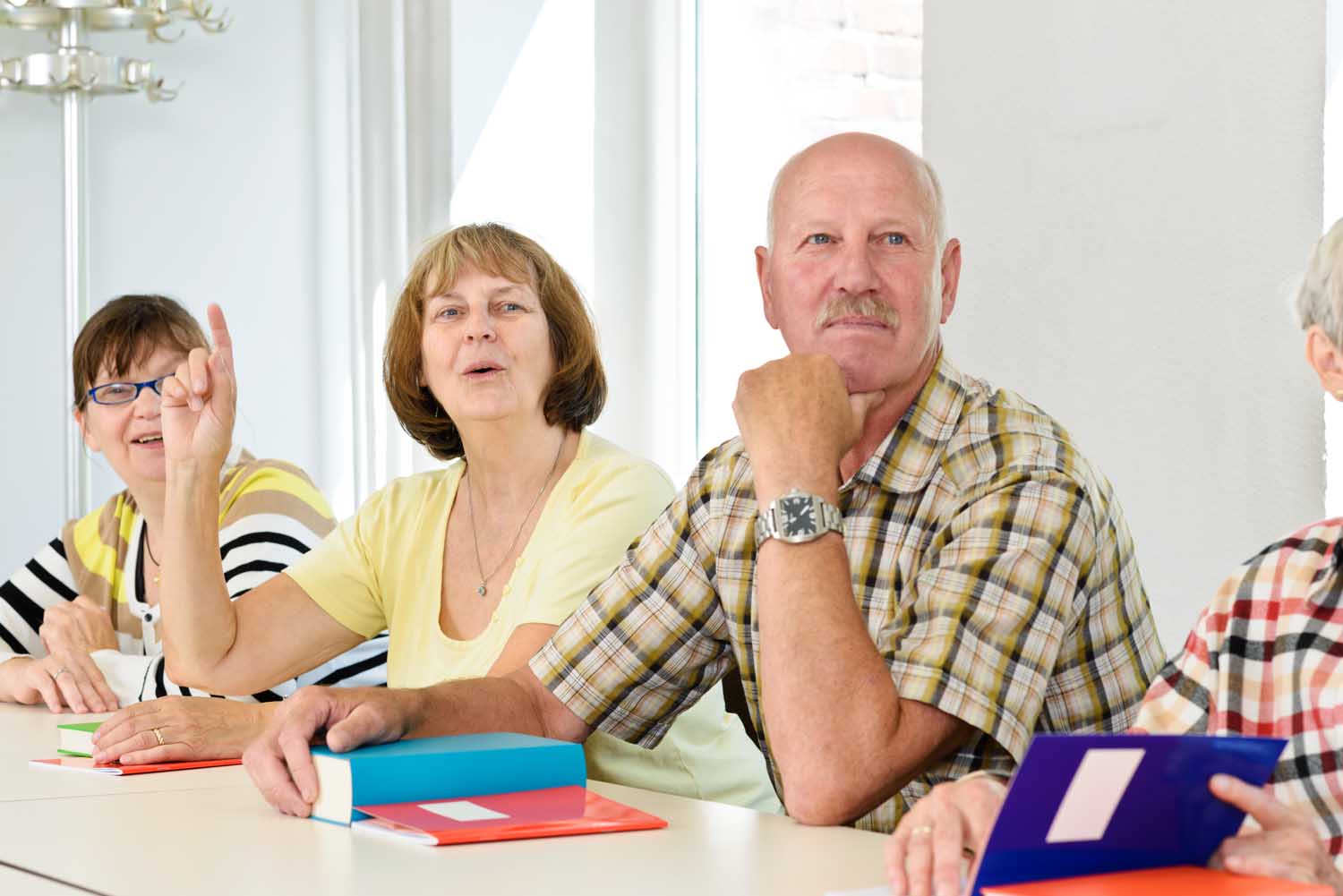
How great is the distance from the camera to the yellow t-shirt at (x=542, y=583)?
211 centimetres

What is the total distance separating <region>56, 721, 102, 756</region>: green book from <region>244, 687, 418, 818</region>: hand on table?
0.38 m

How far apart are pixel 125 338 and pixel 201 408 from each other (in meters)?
0.59

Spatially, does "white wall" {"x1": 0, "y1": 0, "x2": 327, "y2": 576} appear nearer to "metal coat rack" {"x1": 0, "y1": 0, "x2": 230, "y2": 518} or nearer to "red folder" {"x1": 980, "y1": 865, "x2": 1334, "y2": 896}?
"metal coat rack" {"x1": 0, "y1": 0, "x2": 230, "y2": 518}

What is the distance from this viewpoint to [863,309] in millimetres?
1821

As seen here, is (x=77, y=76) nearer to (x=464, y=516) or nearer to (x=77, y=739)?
(x=464, y=516)

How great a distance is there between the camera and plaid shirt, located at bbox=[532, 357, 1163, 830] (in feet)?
5.07

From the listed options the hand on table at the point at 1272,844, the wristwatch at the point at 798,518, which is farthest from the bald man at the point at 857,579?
the hand on table at the point at 1272,844

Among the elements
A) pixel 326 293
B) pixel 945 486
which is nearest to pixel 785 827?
pixel 945 486

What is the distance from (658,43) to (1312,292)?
2.83 metres

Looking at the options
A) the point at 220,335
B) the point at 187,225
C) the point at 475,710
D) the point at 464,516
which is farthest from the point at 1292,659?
the point at 187,225

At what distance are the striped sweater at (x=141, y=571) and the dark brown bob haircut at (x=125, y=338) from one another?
0.21 m

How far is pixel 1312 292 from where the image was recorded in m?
1.31

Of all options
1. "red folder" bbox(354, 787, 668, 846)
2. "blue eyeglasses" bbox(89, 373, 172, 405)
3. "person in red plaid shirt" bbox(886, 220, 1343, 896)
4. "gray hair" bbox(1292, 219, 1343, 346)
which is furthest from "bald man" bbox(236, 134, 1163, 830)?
"blue eyeglasses" bbox(89, 373, 172, 405)

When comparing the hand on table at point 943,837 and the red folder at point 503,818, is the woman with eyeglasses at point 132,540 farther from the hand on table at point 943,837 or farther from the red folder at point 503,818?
the hand on table at point 943,837
